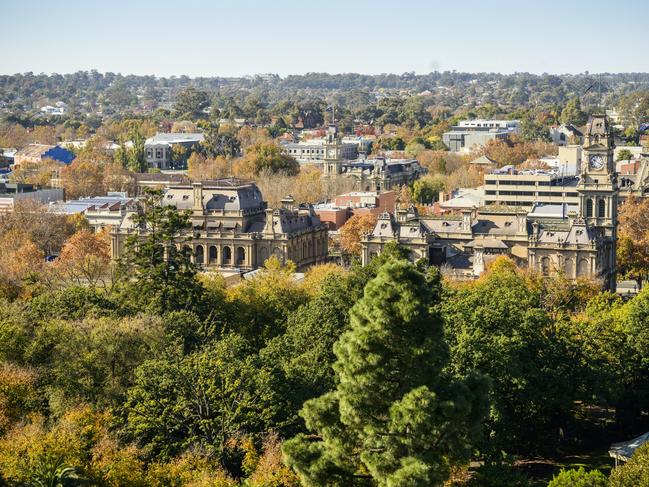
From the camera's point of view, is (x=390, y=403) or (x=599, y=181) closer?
(x=390, y=403)

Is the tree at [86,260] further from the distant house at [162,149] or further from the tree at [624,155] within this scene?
the distant house at [162,149]

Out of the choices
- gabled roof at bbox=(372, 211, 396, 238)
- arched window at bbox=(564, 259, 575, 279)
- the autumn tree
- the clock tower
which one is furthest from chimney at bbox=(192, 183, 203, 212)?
the autumn tree

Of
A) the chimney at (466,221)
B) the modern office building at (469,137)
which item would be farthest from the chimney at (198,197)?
the modern office building at (469,137)

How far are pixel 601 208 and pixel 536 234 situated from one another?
659 centimetres

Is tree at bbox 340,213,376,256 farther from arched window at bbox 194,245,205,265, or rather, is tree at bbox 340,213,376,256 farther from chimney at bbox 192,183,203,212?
chimney at bbox 192,183,203,212

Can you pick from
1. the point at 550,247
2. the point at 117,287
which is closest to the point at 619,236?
the point at 550,247

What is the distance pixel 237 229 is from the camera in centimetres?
8456

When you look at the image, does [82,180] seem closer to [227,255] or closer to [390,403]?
[227,255]

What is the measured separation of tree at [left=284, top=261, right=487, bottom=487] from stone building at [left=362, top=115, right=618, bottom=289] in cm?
4729

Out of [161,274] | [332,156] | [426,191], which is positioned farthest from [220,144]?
[161,274]

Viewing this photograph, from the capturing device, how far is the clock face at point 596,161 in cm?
8294

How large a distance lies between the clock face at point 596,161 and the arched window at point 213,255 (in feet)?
82.0

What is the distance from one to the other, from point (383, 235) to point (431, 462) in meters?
53.2

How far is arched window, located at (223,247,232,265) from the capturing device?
8412cm
